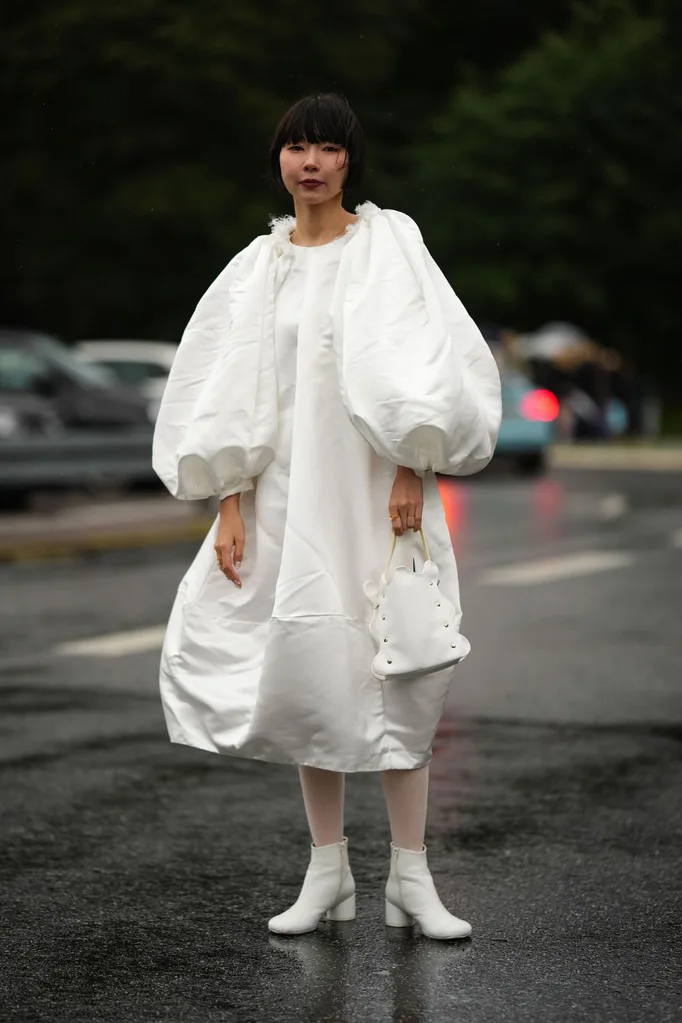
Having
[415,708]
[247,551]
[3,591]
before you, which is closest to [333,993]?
[415,708]

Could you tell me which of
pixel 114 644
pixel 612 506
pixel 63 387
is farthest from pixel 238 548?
pixel 612 506

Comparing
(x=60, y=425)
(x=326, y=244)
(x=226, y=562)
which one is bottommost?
(x=226, y=562)

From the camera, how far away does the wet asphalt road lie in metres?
4.21

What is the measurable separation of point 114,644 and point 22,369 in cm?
954

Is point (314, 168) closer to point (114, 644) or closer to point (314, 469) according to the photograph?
point (314, 469)

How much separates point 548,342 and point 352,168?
1414 inches

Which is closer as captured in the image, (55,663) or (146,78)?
(55,663)

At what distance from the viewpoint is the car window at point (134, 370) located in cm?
2284

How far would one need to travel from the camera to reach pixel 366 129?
37.2m

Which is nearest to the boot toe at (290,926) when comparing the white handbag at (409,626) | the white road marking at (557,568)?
the white handbag at (409,626)

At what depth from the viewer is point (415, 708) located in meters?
4.54

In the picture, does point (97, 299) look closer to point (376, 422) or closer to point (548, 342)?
point (548, 342)

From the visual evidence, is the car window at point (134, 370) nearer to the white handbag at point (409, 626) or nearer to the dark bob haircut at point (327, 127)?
the dark bob haircut at point (327, 127)

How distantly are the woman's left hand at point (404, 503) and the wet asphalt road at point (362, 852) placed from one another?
3.01 ft
